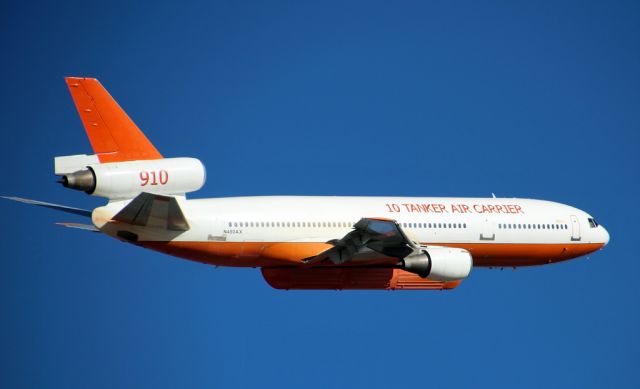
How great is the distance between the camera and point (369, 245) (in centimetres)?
4444

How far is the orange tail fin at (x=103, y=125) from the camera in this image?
4044 cm

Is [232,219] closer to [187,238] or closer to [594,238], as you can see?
[187,238]

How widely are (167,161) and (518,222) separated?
16523 mm

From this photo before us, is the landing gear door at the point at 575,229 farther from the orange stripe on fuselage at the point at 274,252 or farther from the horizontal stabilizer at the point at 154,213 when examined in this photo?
the horizontal stabilizer at the point at 154,213

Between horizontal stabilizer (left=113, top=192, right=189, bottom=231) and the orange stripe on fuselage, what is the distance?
0.80m

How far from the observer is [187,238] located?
42.3 m

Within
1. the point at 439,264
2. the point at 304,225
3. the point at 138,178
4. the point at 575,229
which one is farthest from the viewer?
the point at 575,229

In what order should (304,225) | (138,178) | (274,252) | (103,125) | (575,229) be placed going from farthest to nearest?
1. (575,229)
2. (304,225)
3. (274,252)
4. (103,125)
5. (138,178)

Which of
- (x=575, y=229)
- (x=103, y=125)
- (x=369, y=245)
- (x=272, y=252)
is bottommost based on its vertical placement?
(x=272, y=252)

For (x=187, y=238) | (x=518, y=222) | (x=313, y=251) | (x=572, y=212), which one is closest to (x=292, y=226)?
(x=313, y=251)

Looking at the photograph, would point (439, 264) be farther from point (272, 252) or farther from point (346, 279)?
point (272, 252)

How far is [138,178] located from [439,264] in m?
12.1

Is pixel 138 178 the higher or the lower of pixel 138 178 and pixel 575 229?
the lower

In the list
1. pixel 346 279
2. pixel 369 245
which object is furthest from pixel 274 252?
pixel 346 279
